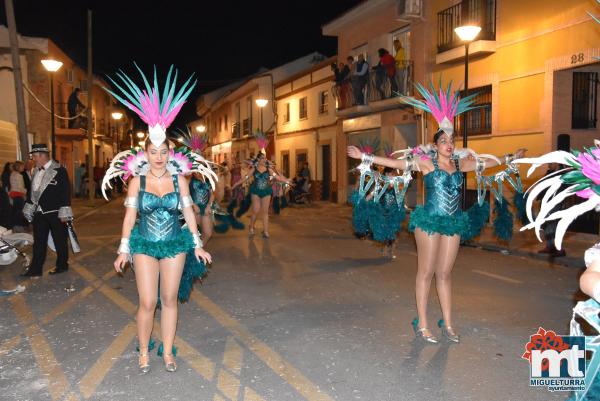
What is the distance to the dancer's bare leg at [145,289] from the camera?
4.49 metres

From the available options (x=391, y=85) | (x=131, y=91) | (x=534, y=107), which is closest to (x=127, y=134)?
(x=391, y=85)

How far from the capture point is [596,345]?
267 cm

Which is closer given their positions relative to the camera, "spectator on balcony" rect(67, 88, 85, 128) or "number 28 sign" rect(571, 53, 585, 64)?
"number 28 sign" rect(571, 53, 585, 64)

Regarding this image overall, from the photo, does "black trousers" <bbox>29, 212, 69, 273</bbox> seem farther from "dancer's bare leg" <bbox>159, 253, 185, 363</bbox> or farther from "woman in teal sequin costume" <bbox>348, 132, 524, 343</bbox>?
"woman in teal sequin costume" <bbox>348, 132, 524, 343</bbox>

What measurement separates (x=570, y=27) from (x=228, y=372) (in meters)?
12.5

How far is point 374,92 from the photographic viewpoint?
2225 cm

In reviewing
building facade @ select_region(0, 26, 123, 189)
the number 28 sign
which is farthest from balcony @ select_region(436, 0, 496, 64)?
building facade @ select_region(0, 26, 123, 189)

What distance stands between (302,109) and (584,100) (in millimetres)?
18786

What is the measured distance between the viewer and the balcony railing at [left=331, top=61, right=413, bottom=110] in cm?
1998

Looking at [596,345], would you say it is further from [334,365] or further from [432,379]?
[334,365]

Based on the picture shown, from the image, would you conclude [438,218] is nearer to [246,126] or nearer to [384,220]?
Result: [384,220]

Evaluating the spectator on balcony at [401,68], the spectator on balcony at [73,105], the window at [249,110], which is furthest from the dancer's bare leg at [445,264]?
the window at [249,110]

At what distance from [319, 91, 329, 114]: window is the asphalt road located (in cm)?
1928

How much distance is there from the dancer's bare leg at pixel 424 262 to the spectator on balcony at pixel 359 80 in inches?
708
